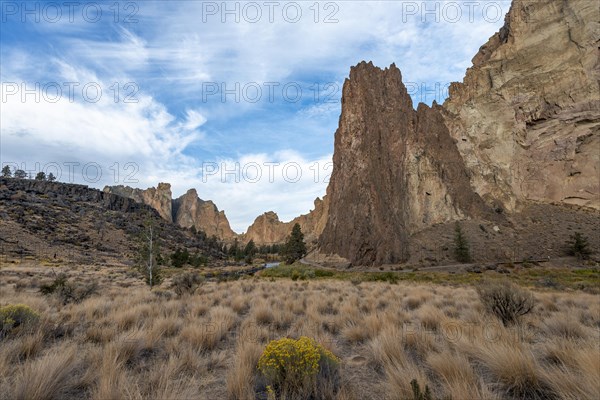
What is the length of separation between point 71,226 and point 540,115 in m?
124

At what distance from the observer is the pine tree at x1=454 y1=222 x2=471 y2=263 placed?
52.4 m

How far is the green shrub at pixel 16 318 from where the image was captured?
5.83 m

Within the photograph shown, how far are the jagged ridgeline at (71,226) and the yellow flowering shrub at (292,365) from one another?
42.1 metres

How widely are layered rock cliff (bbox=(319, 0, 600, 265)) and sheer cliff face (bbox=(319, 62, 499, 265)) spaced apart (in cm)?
26

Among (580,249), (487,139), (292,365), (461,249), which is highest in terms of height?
(487,139)

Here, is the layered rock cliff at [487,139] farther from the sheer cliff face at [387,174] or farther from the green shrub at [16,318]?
the green shrub at [16,318]

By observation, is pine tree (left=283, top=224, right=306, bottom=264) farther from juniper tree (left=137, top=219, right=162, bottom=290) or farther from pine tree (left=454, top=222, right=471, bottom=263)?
juniper tree (left=137, top=219, right=162, bottom=290)

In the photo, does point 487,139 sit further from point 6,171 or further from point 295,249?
point 6,171

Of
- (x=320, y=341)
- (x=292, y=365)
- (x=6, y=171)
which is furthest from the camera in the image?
(x=6, y=171)

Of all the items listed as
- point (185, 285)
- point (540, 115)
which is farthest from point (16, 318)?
point (540, 115)

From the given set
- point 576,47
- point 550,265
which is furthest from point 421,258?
point 576,47

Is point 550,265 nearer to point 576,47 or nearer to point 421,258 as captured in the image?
point 421,258

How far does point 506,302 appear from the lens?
25.8ft

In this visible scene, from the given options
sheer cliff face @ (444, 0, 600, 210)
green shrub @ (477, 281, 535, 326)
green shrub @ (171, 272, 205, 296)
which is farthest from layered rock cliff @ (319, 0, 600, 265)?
green shrub @ (477, 281, 535, 326)
